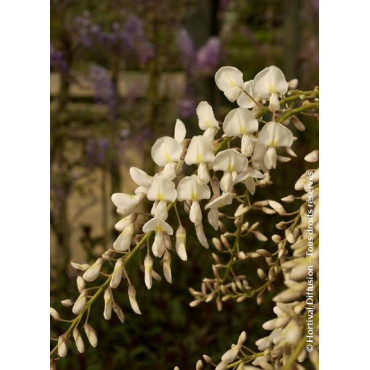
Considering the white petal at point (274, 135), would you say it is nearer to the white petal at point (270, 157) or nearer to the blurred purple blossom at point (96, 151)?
the white petal at point (270, 157)

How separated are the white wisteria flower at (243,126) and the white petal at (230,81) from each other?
0.10 feet

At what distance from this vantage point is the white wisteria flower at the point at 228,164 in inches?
22.7

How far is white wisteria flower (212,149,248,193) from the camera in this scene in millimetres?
576

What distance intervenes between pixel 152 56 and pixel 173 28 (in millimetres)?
154

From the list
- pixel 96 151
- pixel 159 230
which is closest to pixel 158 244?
pixel 159 230

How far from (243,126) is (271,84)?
0.05m

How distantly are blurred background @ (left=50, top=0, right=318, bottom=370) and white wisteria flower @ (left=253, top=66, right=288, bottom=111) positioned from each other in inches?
31.2

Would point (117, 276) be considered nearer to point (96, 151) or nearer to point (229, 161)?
point (229, 161)

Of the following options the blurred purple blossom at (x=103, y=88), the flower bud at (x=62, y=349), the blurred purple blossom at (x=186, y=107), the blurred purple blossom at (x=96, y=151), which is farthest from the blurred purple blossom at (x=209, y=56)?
the flower bud at (x=62, y=349)

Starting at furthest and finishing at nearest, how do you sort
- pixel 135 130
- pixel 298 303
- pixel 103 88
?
pixel 135 130 < pixel 103 88 < pixel 298 303

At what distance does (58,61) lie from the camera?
2.06 metres

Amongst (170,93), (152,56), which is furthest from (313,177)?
(170,93)
